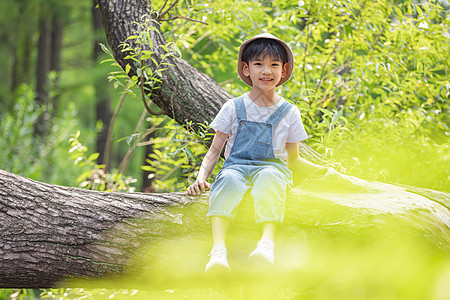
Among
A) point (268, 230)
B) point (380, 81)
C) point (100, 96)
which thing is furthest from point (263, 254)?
point (100, 96)

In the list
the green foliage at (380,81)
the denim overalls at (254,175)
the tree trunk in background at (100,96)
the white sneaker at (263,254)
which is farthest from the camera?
the tree trunk in background at (100,96)

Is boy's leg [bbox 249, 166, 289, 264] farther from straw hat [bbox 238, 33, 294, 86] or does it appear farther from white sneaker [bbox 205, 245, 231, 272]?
straw hat [bbox 238, 33, 294, 86]

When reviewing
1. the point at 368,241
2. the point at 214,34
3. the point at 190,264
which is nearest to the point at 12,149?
the point at 214,34

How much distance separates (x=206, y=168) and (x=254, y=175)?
1.03 feet

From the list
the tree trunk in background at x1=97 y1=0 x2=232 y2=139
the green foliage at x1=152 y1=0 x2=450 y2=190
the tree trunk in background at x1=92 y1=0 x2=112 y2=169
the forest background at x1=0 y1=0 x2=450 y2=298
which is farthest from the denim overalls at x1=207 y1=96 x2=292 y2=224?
the tree trunk in background at x1=92 y1=0 x2=112 y2=169

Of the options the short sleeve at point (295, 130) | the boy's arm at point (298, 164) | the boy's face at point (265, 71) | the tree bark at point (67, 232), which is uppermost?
the boy's face at point (265, 71)

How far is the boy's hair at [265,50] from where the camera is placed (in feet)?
8.18

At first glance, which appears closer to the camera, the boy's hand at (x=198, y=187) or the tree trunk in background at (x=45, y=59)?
the boy's hand at (x=198, y=187)

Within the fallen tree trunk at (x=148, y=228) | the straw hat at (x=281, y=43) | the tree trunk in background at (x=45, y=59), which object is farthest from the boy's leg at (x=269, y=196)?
the tree trunk in background at (x=45, y=59)

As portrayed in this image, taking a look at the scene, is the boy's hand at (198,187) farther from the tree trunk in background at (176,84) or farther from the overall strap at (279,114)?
the tree trunk in background at (176,84)

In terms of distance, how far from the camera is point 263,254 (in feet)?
6.84

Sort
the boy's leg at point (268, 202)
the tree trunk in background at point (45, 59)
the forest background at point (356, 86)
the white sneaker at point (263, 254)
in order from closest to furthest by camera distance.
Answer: the white sneaker at point (263, 254) < the boy's leg at point (268, 202) < the forest background at point (356, 86) < the tree trunk in background at point (45, 59)

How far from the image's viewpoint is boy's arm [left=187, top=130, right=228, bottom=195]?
8.52 ft

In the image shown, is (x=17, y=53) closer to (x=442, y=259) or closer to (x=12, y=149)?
(x=12, y=149)
